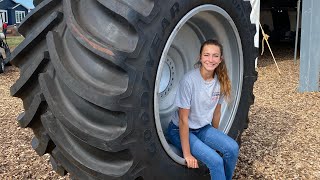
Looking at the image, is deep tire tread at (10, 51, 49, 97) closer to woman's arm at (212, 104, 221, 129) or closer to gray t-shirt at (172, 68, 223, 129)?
gray t-shirt at (172, 68, 223, 129)

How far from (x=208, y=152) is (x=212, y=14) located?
923 mm

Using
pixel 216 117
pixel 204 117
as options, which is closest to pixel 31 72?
pixel 204 117

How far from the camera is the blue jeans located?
8.18 feet

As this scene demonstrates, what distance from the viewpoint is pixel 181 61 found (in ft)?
9.98

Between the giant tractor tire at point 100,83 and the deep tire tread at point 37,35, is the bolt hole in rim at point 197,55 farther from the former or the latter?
the deep tire tread at point 37,35

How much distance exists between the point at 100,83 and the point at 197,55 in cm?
128

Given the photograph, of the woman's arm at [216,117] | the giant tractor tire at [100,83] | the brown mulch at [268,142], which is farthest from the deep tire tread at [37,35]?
the brown mulch at [268,142]

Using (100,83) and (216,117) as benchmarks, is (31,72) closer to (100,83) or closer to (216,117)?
(100,83)

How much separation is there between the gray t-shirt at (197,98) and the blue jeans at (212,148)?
0.06 metres

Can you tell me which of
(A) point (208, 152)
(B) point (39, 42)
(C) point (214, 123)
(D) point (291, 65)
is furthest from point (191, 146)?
(D) point (291, 65)

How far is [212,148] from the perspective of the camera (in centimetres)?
267

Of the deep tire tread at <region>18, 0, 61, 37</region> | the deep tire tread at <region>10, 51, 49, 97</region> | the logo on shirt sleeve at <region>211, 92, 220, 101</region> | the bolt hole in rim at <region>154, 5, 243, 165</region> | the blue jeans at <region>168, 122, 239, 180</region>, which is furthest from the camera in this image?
the bolt hole in rim at <region>154, 5, 243, 165</region>

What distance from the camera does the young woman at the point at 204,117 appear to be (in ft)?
8.26

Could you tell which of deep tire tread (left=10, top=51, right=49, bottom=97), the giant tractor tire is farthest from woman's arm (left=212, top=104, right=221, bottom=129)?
deep tire tread (left=10, top=51, right=49, bottom=97)
